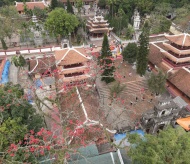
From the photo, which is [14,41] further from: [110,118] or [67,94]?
[110,118]

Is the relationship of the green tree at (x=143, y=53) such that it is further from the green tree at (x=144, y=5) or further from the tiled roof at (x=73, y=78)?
the green tree at (x=144, y=5)

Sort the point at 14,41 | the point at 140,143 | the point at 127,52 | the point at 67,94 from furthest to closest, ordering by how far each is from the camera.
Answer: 1. the point at 14,41
2. the point at 127,52
3. the point at 67,94
4. the point at 140,143

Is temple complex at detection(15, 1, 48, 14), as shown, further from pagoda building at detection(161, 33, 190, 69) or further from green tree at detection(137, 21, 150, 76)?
pagoda building at detection(161, 33, 190, 69)

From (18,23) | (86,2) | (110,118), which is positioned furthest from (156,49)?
(86,2)

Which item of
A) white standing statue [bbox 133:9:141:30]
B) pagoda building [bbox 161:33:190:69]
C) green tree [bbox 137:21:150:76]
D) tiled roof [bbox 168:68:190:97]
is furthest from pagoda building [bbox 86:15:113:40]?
tiled roof [bbox 168:68:190:97]

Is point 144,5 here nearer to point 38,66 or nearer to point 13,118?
point 38,66

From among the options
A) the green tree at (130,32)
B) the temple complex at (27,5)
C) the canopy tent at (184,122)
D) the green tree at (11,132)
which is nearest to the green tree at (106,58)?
the canopy tent at (184,122)
